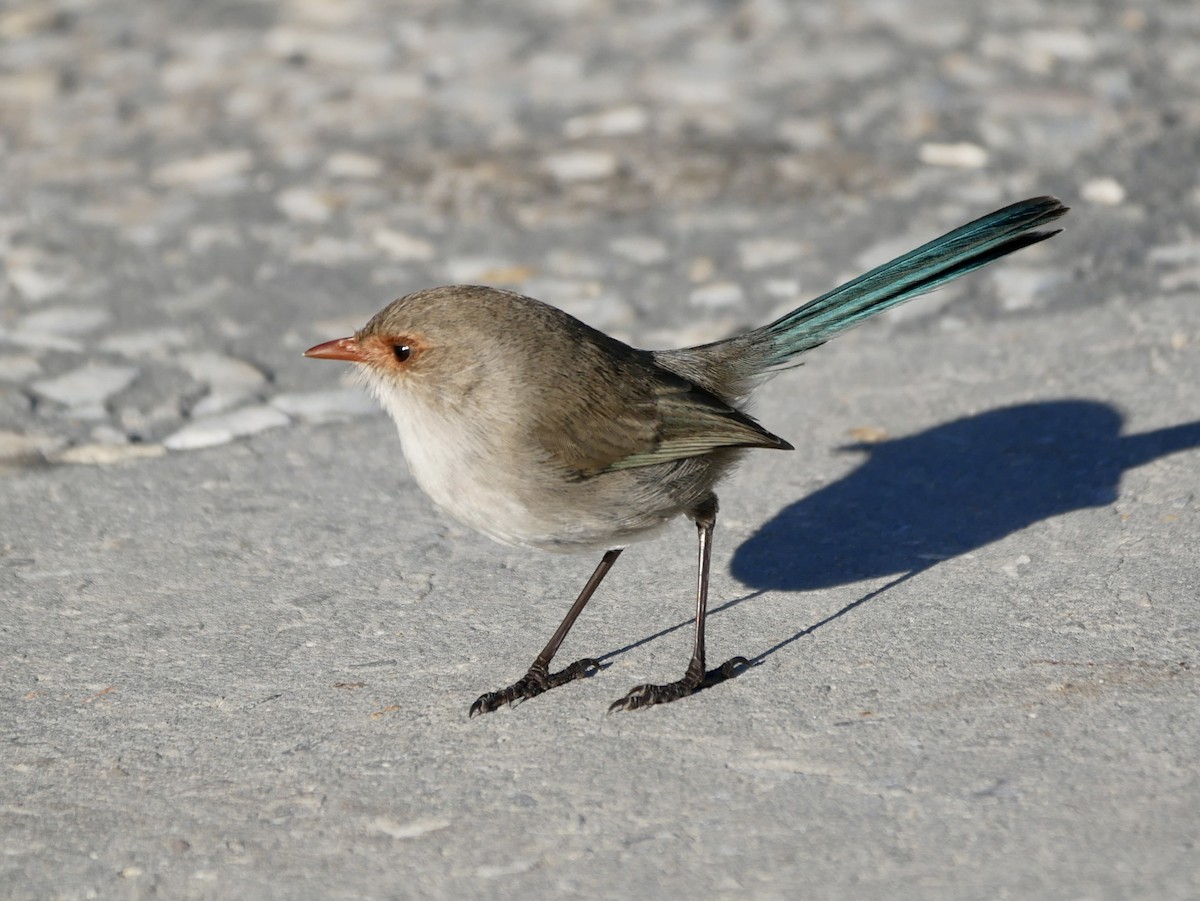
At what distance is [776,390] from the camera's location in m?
6.91

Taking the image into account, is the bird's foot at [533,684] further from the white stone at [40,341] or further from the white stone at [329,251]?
the white stone at [329,251]

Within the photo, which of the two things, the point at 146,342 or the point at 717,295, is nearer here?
the point at 146,342

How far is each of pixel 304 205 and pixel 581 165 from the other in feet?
5.21

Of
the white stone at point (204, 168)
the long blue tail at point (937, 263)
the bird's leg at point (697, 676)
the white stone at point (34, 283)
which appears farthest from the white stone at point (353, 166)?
the bird's leg at point (697, 676)

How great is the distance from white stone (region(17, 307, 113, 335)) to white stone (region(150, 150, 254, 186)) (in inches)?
61.9

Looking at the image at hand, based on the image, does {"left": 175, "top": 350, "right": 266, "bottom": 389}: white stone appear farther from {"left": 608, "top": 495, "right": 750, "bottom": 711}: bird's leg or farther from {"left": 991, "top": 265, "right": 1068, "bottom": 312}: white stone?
{"left": 991, "top": 265, "right": 1068, "bottom": 312}: white stone

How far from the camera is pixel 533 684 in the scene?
4.73 m

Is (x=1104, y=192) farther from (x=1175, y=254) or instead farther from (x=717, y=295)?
(x=717, y=295)

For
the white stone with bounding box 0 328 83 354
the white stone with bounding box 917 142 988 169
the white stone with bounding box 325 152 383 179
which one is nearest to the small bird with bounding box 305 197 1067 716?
the white stone with bounding box 0 328 83 354

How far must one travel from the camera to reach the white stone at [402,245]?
812cm

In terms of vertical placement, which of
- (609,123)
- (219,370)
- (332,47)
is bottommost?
(219,370)

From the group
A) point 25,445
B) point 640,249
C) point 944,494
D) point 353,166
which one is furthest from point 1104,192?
point 25,445

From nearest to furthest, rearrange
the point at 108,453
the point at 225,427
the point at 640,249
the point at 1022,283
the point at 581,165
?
the point at 108,453 → the point at 225,427 → the point at 1022,283 → the point at 640,249 → the point at 581,165

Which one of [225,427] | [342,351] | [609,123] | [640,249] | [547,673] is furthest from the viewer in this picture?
[609,123]
